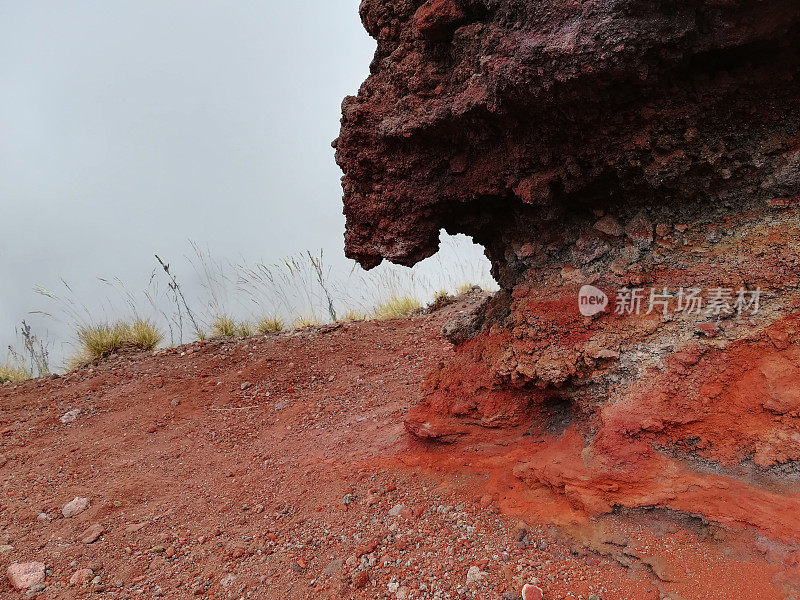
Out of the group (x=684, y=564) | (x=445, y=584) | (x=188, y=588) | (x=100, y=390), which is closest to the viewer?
(x=684, y=564)

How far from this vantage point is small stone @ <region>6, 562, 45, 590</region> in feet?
8.56

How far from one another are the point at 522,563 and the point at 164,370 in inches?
198

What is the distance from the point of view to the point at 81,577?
8.61 ft

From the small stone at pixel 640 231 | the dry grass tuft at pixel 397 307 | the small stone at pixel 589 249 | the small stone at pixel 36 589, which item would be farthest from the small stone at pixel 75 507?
the dry grass tuft at pixel 397 307

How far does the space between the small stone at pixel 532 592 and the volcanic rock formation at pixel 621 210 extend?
48 centimetres

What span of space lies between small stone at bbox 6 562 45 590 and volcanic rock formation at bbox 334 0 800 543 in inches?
89.7

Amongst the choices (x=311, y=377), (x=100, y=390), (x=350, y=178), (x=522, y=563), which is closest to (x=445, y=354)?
(x=311, y=377)

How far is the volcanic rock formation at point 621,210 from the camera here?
77.7 inches

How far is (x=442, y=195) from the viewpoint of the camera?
2.85m

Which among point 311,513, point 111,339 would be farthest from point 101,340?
point 311,513

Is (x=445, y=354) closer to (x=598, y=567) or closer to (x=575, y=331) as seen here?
(x=575, y=331)

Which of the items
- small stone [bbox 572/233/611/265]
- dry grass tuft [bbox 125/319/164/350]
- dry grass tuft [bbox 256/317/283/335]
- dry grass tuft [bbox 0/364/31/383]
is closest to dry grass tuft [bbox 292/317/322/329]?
dry grass tuft [bbox 256/317/283/335]

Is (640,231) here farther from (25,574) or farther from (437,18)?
(25,574)

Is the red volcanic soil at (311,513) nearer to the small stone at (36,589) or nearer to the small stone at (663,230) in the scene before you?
the small stone at (36,589)
